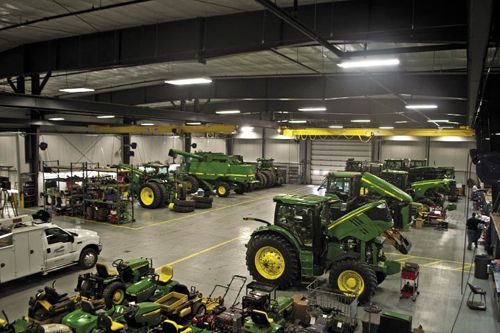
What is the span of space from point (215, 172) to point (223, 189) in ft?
4.11

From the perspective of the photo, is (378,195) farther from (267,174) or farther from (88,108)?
(267,174)

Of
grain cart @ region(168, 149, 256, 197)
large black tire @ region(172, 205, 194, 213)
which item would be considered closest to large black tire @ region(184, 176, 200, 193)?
grain cart @ region(168, 149, 256, 197)

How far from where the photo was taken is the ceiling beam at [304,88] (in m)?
12.5

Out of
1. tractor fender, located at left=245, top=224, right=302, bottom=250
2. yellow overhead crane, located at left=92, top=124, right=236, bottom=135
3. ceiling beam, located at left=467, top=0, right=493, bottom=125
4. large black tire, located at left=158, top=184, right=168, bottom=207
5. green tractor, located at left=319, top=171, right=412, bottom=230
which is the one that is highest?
ceiling beam, located at left=467, top=0, right=493, bottom=125

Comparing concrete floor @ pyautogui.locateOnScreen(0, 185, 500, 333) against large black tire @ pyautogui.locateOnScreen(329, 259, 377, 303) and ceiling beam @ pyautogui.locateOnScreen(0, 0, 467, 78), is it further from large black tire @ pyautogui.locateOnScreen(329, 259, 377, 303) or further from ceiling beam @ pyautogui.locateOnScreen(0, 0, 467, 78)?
ceiling beam @ pyautogui.locateOnScreen(0, 0, 467, 78)

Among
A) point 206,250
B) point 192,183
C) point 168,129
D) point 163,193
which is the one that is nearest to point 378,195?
point 206,250

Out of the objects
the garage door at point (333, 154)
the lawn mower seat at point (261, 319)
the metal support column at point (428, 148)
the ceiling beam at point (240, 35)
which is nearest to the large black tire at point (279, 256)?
the lawn mower seat at point (261, 319)

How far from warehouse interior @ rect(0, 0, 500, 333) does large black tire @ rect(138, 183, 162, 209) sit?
9 cm

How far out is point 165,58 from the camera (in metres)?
9.42

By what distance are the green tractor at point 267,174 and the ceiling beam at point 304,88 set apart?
12420 millimetres

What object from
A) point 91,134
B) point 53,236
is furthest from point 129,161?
point 53,236

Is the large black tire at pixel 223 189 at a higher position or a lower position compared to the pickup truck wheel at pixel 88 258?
higher

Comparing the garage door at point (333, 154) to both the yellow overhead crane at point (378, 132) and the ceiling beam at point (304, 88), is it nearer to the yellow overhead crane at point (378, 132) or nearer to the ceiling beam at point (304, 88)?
the yellow overhead crane at point (378, 132)

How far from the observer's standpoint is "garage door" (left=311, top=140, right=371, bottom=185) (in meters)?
33.4
